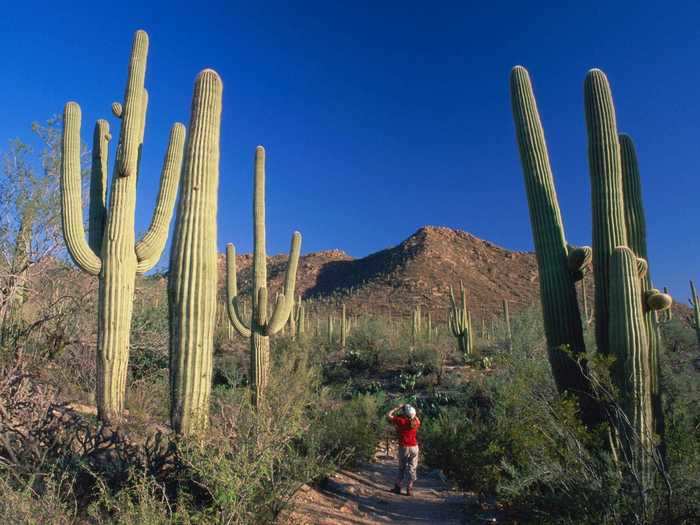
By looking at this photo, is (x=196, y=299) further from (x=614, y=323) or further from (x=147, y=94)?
(x=147, y=94)

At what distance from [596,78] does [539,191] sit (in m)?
1.51

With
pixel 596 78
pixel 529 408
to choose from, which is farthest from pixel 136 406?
pixel 596 78

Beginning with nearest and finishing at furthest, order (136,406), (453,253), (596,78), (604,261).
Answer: (604,261), (596,78), (136,406), (453,253)

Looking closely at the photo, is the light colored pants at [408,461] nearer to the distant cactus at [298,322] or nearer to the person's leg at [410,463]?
the person's leg at [410,463]

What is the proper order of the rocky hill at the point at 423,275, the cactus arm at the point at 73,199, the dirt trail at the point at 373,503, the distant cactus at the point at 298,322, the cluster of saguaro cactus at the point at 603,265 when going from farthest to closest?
1. the rocky hill at the point at 423,275
2. the distant cactus at the point at 298,322
3. the cactus arm at the point at 73,199
4. the dirt trail at the point at 373,503
5. the cluster of saguaro cactus at the point at 603,265

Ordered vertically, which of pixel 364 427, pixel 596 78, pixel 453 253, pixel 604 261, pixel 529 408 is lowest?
pixel 364 427

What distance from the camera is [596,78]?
21.3ft

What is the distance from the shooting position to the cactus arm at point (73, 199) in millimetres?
7746

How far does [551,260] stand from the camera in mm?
6262

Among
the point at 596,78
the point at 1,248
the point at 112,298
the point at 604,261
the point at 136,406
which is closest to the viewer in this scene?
the point at 604,261

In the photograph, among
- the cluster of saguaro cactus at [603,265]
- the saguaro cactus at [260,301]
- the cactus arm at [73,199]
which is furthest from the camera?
the saguaro cactus at [260,301]

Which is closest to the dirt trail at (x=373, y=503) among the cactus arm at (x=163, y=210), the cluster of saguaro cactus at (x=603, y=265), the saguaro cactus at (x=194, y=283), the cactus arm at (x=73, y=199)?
the saguaro cactus at (x=194, y=283)

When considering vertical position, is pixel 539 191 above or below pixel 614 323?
above

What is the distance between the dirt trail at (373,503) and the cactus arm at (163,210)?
4.33 meters
